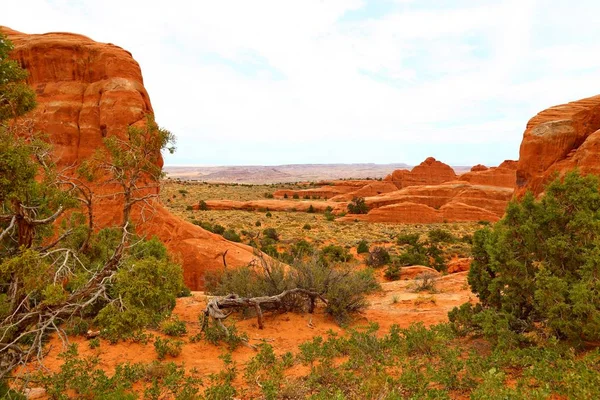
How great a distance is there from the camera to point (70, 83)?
15.9m

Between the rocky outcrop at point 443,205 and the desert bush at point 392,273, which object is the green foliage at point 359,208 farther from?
the desert bush at point 392,273

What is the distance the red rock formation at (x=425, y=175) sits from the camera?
6362 cm

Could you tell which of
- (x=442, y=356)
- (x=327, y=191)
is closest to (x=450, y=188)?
(x=327, y=191)

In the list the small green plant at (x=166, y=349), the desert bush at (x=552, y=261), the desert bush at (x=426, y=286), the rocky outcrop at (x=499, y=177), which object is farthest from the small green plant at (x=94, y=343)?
the rocky outcrop at (x=499, y=177)

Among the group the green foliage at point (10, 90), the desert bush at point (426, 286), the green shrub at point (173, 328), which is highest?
the green foliage at point (10, 90)

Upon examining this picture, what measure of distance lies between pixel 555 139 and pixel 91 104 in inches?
725

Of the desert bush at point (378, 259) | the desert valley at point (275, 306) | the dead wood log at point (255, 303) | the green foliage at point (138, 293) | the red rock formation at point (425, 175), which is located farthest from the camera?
the red rock formation at point (425, 175)

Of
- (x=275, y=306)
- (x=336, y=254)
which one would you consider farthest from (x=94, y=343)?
(x=336, y=254)

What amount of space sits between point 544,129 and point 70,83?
19.4 metres

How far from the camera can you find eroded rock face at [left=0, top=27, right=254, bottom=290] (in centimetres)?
1508

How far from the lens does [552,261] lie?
6.12 metres

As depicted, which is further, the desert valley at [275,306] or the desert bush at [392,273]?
the desert bush at [392,273]

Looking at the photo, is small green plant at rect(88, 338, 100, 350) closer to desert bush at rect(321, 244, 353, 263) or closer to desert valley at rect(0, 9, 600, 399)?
desert valley at rect(0, 9, 600, 399)

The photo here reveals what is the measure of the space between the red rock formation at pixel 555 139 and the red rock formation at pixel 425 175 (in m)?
51.6
